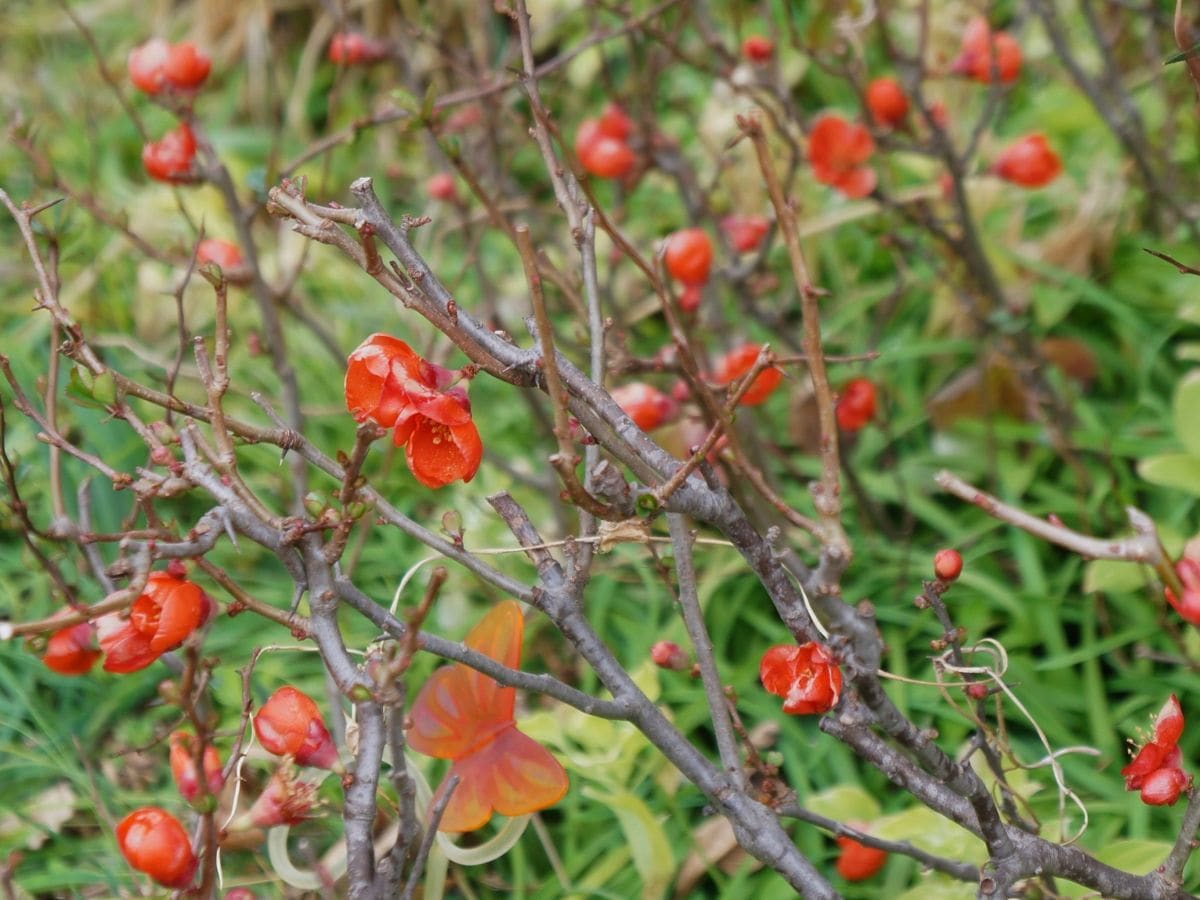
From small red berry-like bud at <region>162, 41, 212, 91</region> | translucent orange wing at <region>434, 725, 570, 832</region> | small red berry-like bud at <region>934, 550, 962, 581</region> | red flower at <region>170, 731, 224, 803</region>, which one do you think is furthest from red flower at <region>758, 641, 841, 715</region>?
small red berry-like bud at <region>162, 41, 212, 91</region>

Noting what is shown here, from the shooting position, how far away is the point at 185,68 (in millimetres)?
1826

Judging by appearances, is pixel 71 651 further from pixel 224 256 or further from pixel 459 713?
pixel 224 256

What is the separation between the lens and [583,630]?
117cm

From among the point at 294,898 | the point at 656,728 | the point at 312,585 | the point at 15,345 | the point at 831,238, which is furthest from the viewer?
the point at 831,238

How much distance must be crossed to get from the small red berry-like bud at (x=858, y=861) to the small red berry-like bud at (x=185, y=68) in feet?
4.79

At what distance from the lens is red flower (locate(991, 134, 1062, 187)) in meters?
2.27

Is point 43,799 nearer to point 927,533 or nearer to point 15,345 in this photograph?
point 15,345

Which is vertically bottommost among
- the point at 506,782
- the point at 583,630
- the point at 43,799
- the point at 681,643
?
the point at 43,799

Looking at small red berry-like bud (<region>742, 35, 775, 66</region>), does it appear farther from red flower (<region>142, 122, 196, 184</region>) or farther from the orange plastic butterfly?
the orange plastic butterfly

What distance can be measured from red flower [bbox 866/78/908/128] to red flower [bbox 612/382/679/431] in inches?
32.1

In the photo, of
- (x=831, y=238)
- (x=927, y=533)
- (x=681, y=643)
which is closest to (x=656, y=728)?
(x=681, y=643)

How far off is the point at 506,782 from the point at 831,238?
203cm

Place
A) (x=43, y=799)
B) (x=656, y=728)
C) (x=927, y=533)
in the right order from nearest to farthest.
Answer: (x=656, y=728) → (x=43, y=799) → (x=927, y=533)

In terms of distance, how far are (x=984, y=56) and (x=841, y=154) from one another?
0.40 metres
